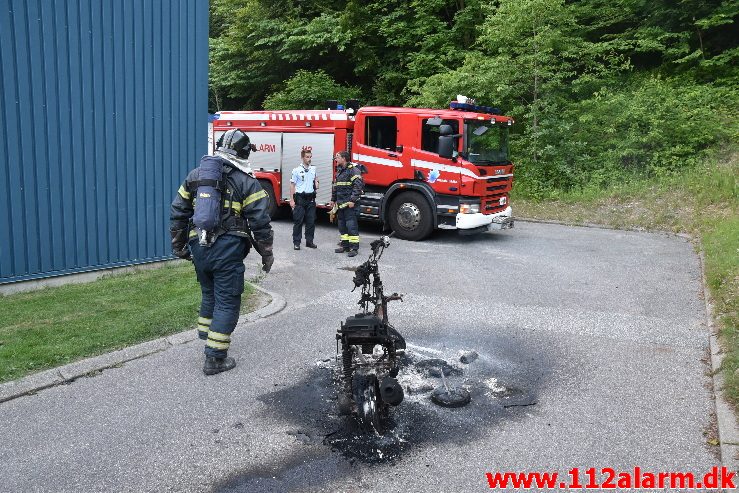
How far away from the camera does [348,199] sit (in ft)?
35.1

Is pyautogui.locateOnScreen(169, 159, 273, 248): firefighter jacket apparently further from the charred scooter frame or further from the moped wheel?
the moped wheel

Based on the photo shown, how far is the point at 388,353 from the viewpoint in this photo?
Result: 457cm

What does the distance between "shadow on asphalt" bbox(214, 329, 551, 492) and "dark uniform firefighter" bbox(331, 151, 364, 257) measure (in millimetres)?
4974

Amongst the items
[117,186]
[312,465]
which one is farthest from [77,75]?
[312,465]

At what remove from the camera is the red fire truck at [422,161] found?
11.3 meters

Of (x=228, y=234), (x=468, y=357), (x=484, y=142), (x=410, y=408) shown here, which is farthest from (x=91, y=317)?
(x=484, y=142)

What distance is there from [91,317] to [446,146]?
6777 millimetres

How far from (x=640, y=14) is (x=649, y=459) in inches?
725

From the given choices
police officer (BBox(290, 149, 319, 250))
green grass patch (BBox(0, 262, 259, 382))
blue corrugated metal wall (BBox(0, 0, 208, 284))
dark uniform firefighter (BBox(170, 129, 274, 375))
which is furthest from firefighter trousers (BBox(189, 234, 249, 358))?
police officer (BBox(290, 149, 319, 250))

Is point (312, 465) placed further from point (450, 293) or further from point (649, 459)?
point (450, 293)

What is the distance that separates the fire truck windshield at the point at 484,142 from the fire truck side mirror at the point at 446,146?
0.32 meters

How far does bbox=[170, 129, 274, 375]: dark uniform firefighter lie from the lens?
5.01 meters

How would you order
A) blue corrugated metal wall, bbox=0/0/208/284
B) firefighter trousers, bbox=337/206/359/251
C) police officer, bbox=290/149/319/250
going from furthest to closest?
police officer, bbox=290/149/319/250 → firefighter trousers, bbox=337/206/359/251 → blue corrugated metal wall, bbox=0/0/208/284

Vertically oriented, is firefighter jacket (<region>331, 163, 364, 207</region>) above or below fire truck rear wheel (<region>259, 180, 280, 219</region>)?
above
